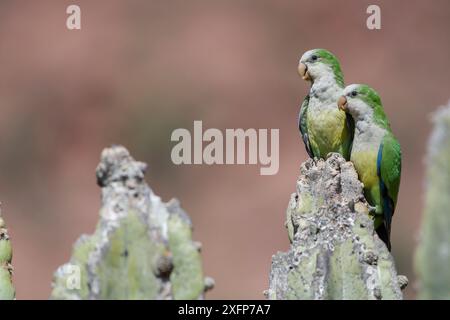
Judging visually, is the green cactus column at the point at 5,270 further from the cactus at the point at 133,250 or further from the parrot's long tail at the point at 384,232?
the parrot's long tail at the point at 384,232

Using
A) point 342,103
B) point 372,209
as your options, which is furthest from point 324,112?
point 372,209

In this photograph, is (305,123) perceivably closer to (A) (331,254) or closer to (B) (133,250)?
(A) (331,254)

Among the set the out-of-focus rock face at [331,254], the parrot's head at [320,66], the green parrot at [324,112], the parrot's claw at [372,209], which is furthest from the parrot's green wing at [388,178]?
the out-of-focus rock face at [331,254]

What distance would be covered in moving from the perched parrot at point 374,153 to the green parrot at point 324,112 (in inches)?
6.3

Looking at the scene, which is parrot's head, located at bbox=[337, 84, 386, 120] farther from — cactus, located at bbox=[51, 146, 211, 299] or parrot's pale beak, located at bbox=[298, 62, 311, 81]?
cactus, located at bbox=[51, 146, 211, 299]

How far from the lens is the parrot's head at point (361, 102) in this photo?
702cm

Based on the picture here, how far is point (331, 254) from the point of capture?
535 centimetres

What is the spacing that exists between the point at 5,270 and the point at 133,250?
95cm

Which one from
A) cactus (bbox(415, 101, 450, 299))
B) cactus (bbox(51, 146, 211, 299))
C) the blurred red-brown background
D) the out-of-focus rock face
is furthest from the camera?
the blurred red-brown background

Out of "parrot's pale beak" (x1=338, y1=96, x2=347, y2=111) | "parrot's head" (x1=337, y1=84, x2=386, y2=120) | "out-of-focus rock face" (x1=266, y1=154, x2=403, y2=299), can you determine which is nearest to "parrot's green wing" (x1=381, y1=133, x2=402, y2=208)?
"parrot's head" (x1=337, y1=84, x2=386, y2=120)

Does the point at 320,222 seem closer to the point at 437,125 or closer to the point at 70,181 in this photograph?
the point at 437,125

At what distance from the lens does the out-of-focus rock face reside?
525 cm

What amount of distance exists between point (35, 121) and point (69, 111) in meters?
0.55
